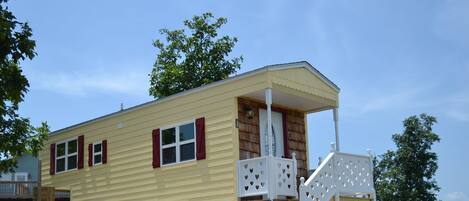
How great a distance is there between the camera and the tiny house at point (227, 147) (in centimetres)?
1383

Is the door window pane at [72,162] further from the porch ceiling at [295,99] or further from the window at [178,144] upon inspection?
the porch ceiling at [295,99]

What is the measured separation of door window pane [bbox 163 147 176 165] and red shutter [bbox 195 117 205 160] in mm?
983

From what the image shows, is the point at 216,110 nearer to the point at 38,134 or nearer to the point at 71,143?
the point at 38,134

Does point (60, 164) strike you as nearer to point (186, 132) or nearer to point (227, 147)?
point (186, 132)

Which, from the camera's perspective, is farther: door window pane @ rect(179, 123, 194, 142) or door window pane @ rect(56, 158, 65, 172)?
door window pane @ rect(56, 158, 65, 172)

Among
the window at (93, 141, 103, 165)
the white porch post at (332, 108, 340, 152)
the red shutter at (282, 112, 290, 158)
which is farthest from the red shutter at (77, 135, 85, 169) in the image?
the white porch post at (332, 108, 340, 152)

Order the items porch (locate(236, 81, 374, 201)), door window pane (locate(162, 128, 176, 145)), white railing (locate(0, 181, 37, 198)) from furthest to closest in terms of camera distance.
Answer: white railing (locate(0, 181, 37, 198)) → door window pane (locate(162, 128, 176, 145)) → porch (locate(236, 81, 374, 201))

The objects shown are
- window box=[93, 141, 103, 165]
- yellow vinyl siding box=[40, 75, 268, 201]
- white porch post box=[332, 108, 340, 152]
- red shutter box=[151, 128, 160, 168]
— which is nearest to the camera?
yellow vinyl siding box=[40, 75, 268, 201]

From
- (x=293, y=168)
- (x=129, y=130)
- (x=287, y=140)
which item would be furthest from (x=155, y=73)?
(x=293, y=168)

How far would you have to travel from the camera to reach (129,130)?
1711cm

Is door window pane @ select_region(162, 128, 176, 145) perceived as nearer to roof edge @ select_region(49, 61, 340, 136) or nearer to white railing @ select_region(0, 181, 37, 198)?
roof edge @ select_region(49, 61, 340, 136)

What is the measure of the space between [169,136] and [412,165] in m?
19.2

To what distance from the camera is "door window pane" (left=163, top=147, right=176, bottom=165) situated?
616 inches

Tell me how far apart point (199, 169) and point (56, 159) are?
6.76 meters
